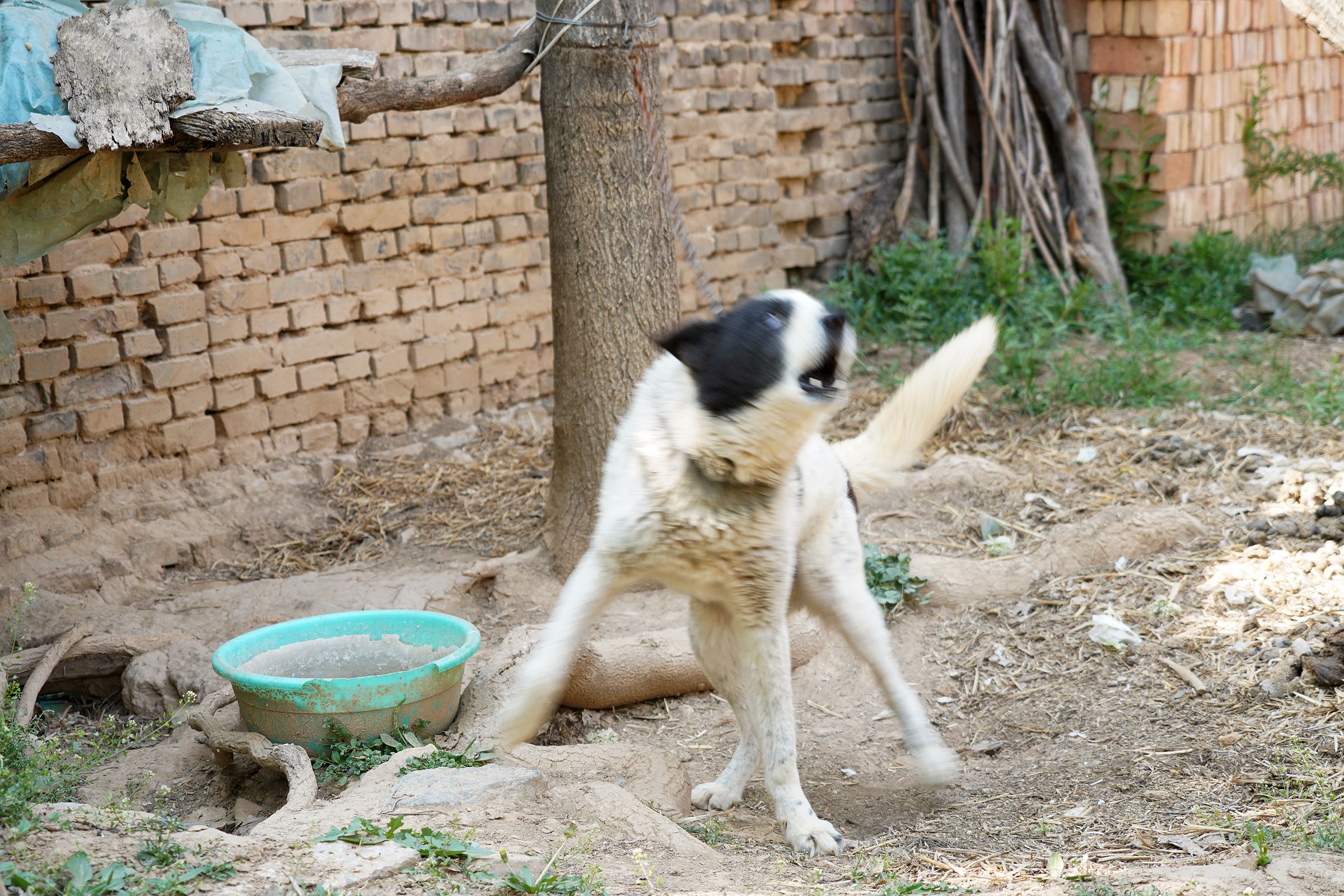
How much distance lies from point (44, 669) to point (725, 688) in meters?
2.18

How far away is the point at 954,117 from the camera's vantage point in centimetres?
848

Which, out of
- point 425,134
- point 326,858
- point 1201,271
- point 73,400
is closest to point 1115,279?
point 1201,271

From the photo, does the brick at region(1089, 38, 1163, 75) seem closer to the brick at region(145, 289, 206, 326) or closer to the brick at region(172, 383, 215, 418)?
the brick at region(145, 289, 206, 326)

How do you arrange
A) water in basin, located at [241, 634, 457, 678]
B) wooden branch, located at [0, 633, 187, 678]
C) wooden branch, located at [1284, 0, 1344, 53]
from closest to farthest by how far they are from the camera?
1. wooden branch, located at [1284, 0, 1344, 53]
2. water in basin, located at [241, 634, 457, 678]
3. wooden branch, located at [0, 633, 187, 678]

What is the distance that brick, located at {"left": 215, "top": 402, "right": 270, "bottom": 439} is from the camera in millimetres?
5586

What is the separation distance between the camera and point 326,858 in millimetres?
2545

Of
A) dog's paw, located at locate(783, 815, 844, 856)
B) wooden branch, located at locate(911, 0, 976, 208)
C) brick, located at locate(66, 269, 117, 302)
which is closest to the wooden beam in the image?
brick, located at locate(66, 269, 117, 302)

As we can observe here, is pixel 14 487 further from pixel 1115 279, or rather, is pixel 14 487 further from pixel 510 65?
pixel 1115 279

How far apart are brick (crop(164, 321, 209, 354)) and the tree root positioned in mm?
2059

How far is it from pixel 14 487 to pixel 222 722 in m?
1.81

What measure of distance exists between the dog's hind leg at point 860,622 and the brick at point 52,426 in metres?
3.36

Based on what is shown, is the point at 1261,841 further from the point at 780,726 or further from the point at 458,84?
the point at 458,84

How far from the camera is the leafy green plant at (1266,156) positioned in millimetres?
9195

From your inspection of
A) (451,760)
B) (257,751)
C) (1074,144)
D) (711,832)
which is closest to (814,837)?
(711,832)
